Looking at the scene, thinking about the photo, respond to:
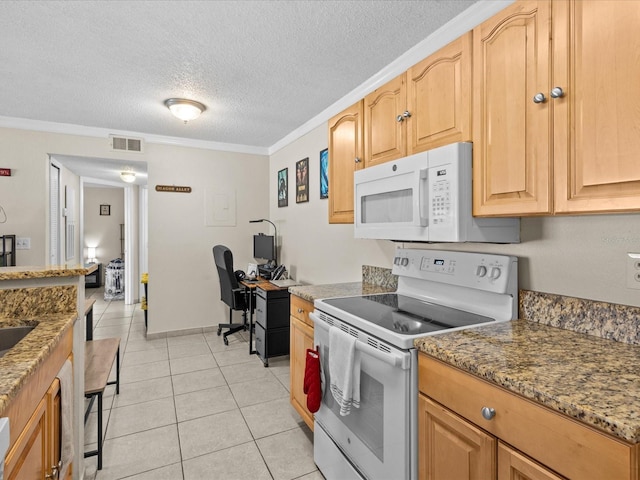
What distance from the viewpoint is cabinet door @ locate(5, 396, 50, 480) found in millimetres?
930

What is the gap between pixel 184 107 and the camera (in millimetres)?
2973

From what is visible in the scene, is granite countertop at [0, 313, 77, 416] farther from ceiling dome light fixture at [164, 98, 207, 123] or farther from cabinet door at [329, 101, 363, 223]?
ceiling dome light fixture at [164, 98, 207, 123]

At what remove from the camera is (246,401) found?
2633mm

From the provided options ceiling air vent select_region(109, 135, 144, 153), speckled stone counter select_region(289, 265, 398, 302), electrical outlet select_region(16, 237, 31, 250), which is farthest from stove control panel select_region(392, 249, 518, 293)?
electrical outlet select_region(16, 237, 31, 250)

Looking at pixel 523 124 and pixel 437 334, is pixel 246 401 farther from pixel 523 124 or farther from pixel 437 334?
pixel 523 124

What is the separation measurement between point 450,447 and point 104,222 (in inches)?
329

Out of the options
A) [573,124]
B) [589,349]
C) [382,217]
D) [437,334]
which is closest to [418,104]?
[382,217]

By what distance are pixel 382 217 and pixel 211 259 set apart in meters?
3.06

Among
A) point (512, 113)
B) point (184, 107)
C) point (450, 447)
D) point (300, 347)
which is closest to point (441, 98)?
point (512, 113)

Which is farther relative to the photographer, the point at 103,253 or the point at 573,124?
the point at 103,253

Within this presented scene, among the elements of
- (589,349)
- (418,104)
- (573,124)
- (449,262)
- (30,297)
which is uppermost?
(418,104)

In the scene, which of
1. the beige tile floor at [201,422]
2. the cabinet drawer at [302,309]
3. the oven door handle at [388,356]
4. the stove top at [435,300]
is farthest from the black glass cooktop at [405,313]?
the beige tile floor at [201,422]

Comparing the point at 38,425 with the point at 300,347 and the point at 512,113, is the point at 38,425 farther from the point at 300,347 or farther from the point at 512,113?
the point at 512,113

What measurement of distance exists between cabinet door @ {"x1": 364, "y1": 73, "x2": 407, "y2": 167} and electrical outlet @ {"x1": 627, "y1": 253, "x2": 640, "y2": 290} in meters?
1.03
